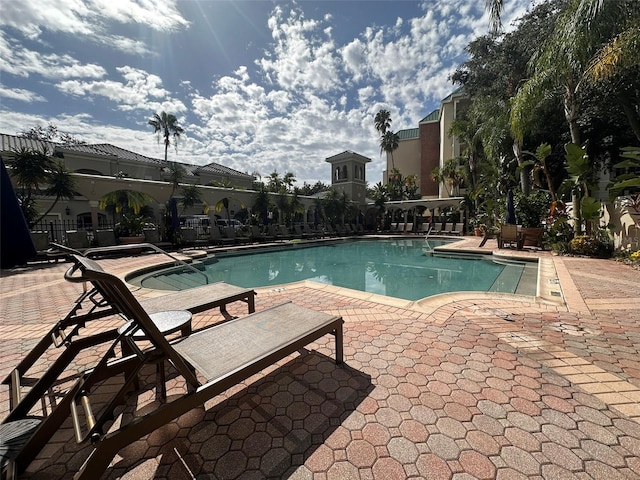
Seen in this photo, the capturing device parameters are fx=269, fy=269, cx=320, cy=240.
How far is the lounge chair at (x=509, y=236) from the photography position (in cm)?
1138

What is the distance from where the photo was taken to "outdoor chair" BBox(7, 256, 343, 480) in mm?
1392

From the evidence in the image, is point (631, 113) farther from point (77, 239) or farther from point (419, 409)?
point (77, 239)

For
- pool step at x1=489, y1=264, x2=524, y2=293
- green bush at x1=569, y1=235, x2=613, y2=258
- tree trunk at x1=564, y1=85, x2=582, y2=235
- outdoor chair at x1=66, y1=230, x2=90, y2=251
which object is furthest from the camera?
outdoor chair at x1=66, y1=230, x2=90, y2=251

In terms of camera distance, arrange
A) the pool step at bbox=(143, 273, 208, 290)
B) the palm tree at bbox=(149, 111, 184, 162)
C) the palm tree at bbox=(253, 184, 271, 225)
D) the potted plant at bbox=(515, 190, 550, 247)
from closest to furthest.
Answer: the pool step at bbox=(143, 273, 208, 290), the potted plant at bbox=(515, 190, 550, 247), the palm tree at bbox=(253, 184, 271, 225), the palm tree at bbox=(149, 111, 184, 162)

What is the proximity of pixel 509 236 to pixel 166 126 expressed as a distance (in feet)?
127

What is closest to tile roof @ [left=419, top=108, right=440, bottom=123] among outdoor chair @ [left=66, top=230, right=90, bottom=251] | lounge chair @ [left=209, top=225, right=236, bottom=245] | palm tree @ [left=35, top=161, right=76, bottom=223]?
lounge chair @ [left=209, top=225, right=236, bottom=245]

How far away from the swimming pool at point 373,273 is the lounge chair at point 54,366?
4409 mm

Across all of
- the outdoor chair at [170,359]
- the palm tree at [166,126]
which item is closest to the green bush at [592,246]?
the outdoor chair at [170,359]

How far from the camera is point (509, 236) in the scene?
38.2 ft

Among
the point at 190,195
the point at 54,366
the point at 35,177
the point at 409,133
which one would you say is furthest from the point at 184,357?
the point at 409,133

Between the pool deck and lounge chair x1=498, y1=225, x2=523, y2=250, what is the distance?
832 centimetres

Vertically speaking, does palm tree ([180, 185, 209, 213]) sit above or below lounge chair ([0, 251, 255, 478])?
above

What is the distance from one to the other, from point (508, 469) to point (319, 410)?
→ 126 cm

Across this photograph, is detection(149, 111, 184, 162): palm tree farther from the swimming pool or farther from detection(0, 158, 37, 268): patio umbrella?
detection(0, 158, 37, 268): patio umbrella
